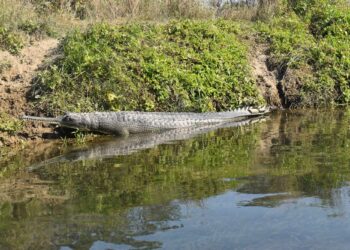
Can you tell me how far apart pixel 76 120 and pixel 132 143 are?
3.42 ft

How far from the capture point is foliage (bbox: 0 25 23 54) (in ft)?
Result: 35.0

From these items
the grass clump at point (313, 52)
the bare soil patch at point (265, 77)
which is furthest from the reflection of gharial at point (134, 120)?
the grass clump at point (313, 52)

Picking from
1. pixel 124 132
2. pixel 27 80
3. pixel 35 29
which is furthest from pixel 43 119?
pixel 35 29

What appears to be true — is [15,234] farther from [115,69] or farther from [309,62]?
[309,62]

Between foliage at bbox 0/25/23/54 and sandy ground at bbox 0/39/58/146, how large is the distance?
4.6 inches

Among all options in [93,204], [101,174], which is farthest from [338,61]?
[93,204]

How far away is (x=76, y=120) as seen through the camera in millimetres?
9031

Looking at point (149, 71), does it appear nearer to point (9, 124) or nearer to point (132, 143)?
point (132, 143)

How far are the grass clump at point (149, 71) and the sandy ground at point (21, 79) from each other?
1.08 ft

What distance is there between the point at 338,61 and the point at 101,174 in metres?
7.56

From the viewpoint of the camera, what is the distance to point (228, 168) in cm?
653

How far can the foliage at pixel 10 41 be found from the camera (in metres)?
10.7

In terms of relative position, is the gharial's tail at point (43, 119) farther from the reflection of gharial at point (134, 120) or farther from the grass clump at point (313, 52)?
the grass clump at point (313, 52)

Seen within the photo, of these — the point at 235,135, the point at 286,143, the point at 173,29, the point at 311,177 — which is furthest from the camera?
the point at 173,29
